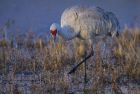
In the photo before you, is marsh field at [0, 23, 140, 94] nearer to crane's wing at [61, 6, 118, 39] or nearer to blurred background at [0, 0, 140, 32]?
→ crane's wing at [61, 6, 118, 39]

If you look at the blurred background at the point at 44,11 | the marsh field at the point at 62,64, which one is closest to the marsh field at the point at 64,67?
the marsh field at the point at 62,64

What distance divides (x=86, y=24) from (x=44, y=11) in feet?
17.6

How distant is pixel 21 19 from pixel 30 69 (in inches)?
192

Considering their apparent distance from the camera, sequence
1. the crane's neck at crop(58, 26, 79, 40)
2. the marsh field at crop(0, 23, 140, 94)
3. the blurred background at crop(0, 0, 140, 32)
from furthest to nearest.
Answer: the blurred background at crop(0, 0, 140, 32), the crane's neck at crop(58, 26, 79, 40), the marsh field at crop(0, 23, 140, 94)

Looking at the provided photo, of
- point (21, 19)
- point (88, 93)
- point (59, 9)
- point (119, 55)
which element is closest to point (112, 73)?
point (88, 93)

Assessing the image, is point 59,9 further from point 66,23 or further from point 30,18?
point 66,23

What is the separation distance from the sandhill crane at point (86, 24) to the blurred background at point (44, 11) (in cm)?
255

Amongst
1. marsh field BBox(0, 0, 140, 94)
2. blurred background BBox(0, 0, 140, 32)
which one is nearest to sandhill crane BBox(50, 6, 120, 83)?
marsh field BBox(0, 0, 140, 94)

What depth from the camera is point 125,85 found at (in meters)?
7.72

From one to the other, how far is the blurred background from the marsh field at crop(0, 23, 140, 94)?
1.80 m

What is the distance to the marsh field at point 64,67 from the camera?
24.2 feet

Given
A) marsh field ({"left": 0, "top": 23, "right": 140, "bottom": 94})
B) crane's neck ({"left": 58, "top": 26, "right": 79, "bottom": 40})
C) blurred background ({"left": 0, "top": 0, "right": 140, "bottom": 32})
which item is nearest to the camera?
marsh field ({"left": 0, "top": 23, "right": 140, "bottom": 94})

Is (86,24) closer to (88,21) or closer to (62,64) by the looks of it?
(88,21)

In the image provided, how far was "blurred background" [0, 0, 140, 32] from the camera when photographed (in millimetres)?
12656
